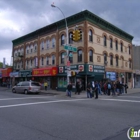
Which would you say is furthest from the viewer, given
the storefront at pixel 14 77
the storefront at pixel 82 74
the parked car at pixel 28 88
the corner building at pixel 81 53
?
the storefront at pixel 14 77

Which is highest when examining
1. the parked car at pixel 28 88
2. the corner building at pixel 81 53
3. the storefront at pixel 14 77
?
the corner building at pixel 81 53

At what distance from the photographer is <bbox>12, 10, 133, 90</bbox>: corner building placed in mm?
23969

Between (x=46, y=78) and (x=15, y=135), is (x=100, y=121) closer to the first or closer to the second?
(x=15, y=135)

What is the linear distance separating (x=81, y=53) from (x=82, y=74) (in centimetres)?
301

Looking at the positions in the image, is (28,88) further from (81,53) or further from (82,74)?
(81,53)

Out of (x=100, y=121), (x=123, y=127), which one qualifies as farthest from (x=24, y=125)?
(x=123, y=127)

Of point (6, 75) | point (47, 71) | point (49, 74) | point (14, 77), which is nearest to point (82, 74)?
point (49, 74)

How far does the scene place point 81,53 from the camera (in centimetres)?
2406

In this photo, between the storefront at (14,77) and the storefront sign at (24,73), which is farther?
the storefront at (14,77)

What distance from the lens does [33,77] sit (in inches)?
1212

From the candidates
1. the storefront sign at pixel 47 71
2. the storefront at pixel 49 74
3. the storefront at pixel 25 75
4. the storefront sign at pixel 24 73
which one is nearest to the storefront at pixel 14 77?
the storefront at pixel 25 75

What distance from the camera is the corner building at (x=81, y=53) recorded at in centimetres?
2397

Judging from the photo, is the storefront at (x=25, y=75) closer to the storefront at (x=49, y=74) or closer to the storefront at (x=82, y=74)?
the storefront at (x=49, y=74)

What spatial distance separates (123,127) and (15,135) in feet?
12.2
